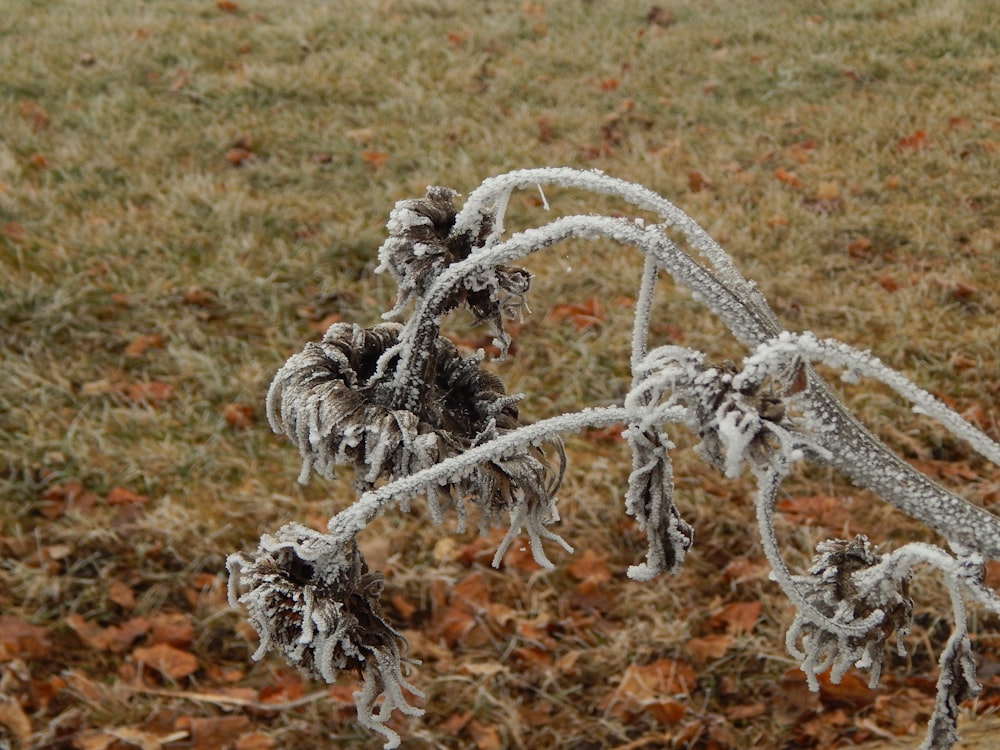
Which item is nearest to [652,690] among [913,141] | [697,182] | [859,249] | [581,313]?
[581,313]

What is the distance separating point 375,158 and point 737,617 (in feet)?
9.94

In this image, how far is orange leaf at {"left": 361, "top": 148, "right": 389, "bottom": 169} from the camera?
4.79 m

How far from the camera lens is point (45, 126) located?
4.79 metres

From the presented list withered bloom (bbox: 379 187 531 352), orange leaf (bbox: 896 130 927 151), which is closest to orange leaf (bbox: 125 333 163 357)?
withered bloom (bbox: 379 187 531 352)

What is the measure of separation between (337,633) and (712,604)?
1.96 metres

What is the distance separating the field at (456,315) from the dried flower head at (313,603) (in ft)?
4.45

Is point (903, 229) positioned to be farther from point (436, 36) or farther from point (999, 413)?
point (436, 36)

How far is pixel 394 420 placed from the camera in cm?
102

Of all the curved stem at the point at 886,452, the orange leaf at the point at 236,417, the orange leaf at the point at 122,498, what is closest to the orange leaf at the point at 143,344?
the orange leaf at the point at 236,417

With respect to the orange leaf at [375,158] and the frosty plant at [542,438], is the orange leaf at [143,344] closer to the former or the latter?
the orange leaf at [375,158]

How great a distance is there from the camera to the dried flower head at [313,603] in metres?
1.01

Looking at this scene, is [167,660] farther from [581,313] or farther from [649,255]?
[649,255]

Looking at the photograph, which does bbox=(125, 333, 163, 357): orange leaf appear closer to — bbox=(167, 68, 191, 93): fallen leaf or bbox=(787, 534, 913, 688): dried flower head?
bbox=(167, 68, 191, 93): fallen leaf

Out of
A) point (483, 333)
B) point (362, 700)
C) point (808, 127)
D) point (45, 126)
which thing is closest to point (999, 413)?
point (483, 333)
